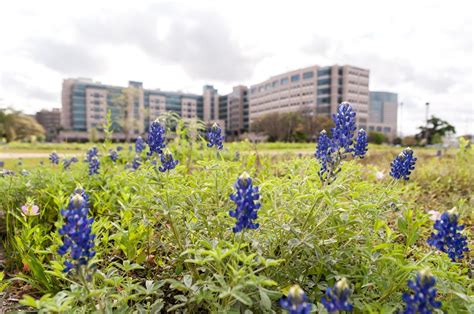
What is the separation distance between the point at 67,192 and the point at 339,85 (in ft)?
275

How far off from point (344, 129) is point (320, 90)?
271 feet

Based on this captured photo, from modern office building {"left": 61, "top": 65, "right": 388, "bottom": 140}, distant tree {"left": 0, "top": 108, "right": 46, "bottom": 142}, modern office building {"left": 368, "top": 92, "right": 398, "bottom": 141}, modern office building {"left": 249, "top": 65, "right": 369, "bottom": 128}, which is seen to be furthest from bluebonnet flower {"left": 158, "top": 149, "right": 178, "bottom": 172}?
modern office building {"left": 368, "top": 92, "right": 398, "bottom": 141}

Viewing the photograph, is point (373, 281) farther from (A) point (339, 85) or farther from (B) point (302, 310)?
(A) point (339, 85)

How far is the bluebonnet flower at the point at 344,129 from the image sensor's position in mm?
2086

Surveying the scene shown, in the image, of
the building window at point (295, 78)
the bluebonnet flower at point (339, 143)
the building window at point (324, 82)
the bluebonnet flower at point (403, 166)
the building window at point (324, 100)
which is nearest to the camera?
the bluebonnet flower at point (339, 143)

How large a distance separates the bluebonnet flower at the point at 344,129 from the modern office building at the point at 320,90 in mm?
71809

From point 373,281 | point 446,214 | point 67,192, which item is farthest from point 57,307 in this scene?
point 67,192

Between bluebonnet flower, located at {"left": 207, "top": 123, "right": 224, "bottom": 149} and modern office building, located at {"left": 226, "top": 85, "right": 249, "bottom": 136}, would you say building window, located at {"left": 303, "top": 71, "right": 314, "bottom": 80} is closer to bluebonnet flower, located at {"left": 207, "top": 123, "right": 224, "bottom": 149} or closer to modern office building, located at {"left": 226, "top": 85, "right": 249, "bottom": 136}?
modern office building, located at {"left": 226, "top": 85, "right": 249, "bottom": 136}

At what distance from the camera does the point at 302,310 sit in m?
1.05

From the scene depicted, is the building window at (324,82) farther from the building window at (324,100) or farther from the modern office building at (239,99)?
the building window at (324,100)

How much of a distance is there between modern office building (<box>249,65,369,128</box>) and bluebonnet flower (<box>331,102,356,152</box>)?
71.8 m

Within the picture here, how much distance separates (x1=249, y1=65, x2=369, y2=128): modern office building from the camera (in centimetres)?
7838

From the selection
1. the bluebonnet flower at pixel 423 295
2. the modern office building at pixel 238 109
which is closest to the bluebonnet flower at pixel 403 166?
the bluebonnet flower at pixel 423 295

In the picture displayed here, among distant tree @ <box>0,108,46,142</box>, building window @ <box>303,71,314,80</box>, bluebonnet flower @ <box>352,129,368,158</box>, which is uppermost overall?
building window @ <box>303,71,314,80</box>
